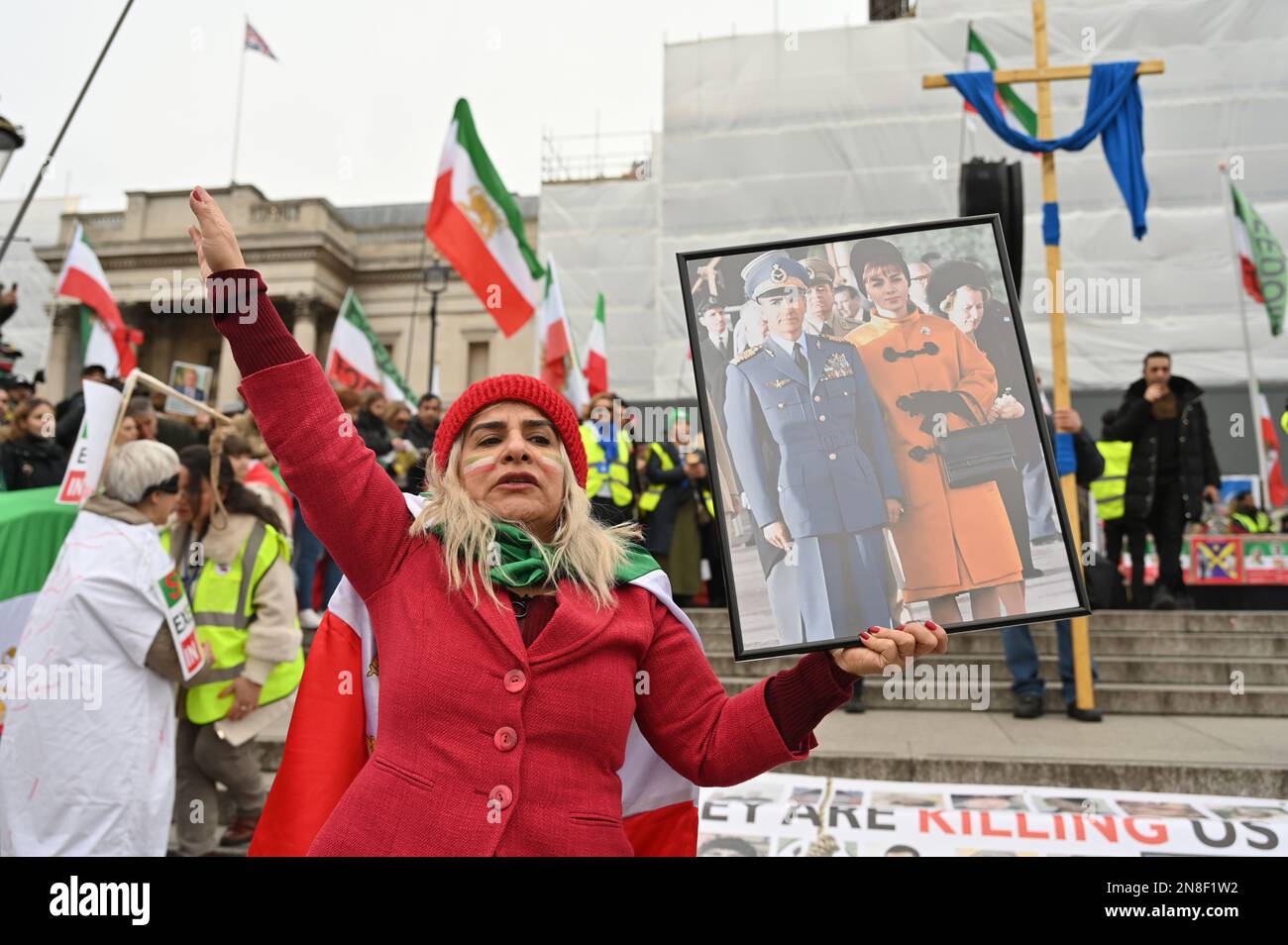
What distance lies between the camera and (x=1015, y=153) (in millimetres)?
17125

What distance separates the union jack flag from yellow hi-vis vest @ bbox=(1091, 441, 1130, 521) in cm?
2673

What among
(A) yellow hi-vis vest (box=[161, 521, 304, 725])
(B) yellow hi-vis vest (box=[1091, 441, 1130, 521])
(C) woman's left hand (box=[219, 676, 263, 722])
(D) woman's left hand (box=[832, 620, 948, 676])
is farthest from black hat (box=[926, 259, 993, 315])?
(B) yellow hi-vis vest (box=[1091, 441, 1130, 521])

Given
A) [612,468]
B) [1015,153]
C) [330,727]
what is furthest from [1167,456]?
[1015,153]

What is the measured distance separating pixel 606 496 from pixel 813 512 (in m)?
5.50

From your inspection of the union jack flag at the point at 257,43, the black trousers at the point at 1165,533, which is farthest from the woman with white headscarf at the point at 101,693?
the union jack flag at the point at 257,43

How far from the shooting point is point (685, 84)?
810 inches

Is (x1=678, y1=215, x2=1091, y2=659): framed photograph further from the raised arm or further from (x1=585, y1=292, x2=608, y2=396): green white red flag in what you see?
(x1=585, y1=292, x2=608, y2=396): green white red flag

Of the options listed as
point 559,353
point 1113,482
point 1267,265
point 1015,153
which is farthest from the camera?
point 1015,153

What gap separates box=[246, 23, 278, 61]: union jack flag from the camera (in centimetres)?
2595

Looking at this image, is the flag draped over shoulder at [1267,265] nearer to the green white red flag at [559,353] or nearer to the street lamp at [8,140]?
the green white red flag at [559,353]

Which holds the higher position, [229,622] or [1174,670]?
[229,622]

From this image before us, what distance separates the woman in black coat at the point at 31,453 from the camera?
612 centimetres

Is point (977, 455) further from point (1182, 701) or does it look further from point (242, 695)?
point (1182, 701)

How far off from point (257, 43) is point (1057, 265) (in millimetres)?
27739
